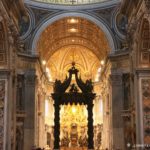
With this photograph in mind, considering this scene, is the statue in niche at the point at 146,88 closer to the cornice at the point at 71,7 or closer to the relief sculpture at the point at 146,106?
the relief sculpture at the point at 146,106

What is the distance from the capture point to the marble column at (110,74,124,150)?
29.3 metres

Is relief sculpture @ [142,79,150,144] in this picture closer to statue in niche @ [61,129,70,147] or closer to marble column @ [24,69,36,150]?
marble column @ [24,69,36,150]

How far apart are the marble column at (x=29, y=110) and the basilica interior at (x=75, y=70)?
59 millimetres

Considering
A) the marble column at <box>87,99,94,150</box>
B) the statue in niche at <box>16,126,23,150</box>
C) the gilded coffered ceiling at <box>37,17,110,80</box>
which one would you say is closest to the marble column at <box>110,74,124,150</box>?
the gilded coffered ceiling at <box>37,17,110,80</box>

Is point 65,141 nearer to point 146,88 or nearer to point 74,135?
point 74,135

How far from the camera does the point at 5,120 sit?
671 inches

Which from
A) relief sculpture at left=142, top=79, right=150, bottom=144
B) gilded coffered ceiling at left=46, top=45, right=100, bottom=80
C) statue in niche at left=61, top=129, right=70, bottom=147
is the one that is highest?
gilded coffered ceiling at left=46, top=45, right=100, bottom=80

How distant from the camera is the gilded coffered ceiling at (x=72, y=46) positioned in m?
33.7

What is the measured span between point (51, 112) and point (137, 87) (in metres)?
26.9

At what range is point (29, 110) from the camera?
97.5 feet

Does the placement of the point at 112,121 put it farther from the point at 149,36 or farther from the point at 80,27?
the point at 149,36

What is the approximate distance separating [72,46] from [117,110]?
515 inches

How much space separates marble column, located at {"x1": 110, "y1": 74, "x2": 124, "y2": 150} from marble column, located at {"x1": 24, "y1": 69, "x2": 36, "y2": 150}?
6.03m

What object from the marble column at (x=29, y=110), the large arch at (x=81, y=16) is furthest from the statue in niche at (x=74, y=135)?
the large arch at (x=81, y=16)
